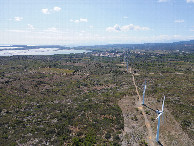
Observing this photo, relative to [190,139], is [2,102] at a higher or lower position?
higher

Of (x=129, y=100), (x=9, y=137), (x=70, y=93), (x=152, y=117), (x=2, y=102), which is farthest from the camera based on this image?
(x=70, y=93)

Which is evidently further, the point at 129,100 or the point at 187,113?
the point at 129,100

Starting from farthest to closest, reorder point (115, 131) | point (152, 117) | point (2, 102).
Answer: point (2, 102) < point (152, 117) < point (115, 131)

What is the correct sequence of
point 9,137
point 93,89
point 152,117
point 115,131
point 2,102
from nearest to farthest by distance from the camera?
point 9,137, point 115,131, point 152,117, point 2,102, point 93,89

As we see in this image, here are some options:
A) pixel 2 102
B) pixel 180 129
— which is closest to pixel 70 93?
pixel 2 102

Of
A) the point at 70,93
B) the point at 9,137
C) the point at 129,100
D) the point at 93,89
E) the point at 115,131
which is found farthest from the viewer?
the point at 93,89

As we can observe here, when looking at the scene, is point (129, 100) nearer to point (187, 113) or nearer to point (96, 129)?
point (187, 113)

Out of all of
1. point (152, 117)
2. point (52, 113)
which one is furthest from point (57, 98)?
point (152, 117)

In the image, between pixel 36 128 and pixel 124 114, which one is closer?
pixel 36 128

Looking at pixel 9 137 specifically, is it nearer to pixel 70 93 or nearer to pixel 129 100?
pixel 70 93
